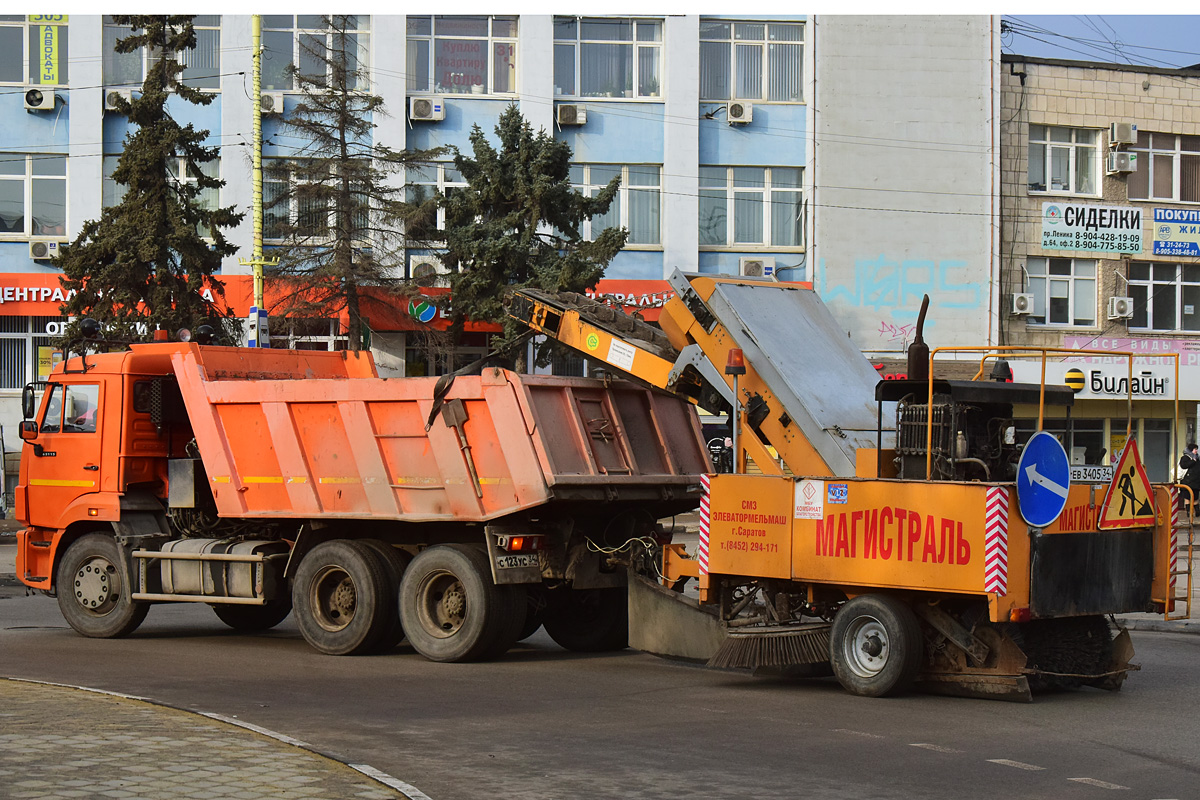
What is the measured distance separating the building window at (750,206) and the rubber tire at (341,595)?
23648mm

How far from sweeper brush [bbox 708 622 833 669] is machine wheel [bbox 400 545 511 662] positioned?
6.37 ft

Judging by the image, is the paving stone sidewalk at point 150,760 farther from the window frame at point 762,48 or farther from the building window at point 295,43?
the window frame at point 762,48

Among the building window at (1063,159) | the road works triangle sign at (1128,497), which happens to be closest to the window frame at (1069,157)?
the building window at (1063,159)

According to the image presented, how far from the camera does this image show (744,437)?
1176 centimetres

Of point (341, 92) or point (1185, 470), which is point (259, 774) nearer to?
point (341, 92)

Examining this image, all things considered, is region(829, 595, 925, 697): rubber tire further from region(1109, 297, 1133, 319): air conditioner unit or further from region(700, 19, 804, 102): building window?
region(1109, 297, 1133, 319): air conditioner unit

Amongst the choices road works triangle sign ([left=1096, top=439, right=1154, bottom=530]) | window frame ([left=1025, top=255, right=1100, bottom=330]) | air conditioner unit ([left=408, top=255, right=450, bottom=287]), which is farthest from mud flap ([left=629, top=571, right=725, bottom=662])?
window frame ([left=1025, top=255, right=1100, bottom=330])

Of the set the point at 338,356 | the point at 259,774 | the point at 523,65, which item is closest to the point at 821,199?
the point at 523,65

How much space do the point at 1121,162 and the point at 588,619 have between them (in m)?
28.1

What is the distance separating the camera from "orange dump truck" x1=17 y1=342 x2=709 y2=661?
39.9ft

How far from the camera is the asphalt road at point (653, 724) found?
304 inches

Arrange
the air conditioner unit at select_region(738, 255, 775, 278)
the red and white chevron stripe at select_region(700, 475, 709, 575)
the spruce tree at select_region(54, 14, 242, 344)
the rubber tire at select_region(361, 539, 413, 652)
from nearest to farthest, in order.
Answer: the red and white chevron stripe at select_region(700, 475, 709, 575) < the rubber tire at select_region(361, 539, 413, 652) < the spruce tree at select_region(54, 14, 242, 344) < the air conditioner unit at select_region(738, 255, 775, 278)

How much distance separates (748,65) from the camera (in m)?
35.8

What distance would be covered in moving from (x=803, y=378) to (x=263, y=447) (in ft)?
16.4
